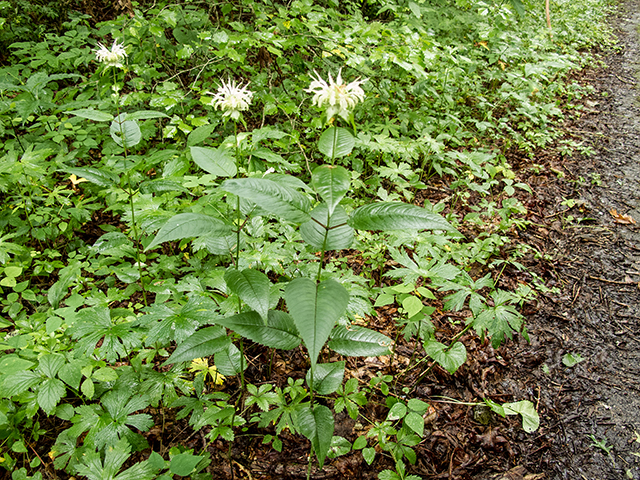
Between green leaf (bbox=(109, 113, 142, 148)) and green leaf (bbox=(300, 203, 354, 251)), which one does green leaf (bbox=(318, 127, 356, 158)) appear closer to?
green leaf (bbox=(300, 203, 354, 251))

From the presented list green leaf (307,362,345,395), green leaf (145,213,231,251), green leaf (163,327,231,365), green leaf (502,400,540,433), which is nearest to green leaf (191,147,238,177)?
green leaf (145,213,231,251)

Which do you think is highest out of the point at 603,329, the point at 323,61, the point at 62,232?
Result: the point at 323,61

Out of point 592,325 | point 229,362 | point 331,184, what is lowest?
point 592,325

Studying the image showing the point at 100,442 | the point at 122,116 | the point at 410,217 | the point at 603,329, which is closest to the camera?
the point at 410,217

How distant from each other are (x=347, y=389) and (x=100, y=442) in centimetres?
118

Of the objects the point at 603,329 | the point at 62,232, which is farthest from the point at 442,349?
the point at 62,232

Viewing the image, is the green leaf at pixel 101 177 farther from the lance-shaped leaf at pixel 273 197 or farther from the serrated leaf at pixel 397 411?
the serrated leaf at pixel 397 411

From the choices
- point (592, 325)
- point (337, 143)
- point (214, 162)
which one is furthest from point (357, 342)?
point (592, 325)

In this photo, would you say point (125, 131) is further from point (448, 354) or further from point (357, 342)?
point (448, 354)

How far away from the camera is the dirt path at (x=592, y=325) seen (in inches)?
81.6

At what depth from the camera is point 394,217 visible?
1271mm

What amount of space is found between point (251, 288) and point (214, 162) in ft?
1.95

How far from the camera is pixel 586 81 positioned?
279 inches

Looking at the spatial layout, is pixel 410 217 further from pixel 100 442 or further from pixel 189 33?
pixel 189 33
